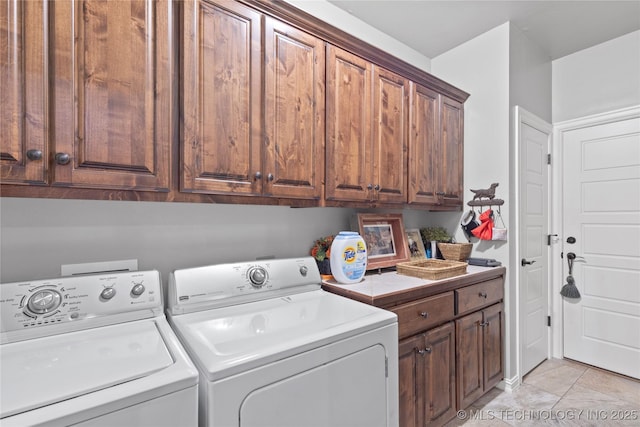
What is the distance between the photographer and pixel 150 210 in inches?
58.7

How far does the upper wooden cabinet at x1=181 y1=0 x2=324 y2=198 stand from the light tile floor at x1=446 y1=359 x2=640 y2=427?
1.92 m

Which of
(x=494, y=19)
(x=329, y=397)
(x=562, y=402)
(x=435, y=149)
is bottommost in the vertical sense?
(x=562, y=402)

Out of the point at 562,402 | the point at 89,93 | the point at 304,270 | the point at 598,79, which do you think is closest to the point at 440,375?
the point at 304,270

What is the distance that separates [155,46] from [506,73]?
243 centimetres

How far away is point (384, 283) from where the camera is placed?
6.02ft

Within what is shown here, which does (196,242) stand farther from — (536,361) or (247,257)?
(536,361)

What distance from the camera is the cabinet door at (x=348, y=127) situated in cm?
174

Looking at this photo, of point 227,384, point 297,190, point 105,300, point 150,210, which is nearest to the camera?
point 227,384

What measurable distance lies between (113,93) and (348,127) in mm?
1144

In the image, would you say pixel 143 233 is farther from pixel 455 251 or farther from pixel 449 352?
pixel 455 251

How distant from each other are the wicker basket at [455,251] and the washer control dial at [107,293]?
2211mm

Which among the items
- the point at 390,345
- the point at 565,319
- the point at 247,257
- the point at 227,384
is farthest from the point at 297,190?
the point at 565,319

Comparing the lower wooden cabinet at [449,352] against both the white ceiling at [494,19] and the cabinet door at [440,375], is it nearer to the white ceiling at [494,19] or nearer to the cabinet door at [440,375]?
the cabinet door at [440,375]

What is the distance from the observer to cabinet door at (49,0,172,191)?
3.41 feet
